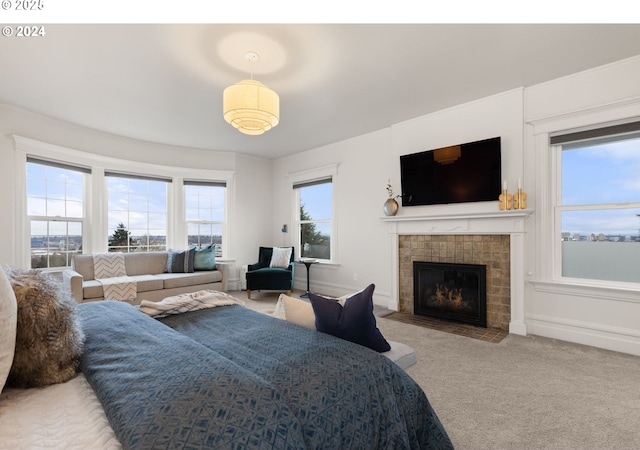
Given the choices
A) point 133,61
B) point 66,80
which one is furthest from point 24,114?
point 133,61

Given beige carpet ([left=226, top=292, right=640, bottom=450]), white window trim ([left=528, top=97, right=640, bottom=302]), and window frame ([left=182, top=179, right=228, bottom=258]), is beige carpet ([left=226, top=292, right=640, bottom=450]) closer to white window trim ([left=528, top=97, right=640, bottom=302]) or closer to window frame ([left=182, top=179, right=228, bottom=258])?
white window trim ([left=528, top=97, right=640, bottom=302])

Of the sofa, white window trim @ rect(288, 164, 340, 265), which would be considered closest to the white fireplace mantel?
white window trim @ rect(288, 164, 340, 265)

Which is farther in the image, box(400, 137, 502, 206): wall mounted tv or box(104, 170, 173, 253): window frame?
box(104, 170, 173, 253): window frame

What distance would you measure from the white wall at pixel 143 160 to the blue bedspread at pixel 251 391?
11.8 feet

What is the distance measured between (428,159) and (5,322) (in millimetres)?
4183

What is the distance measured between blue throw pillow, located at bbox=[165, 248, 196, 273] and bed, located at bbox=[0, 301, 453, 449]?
3686mm

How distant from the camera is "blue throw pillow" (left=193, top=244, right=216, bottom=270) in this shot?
5.19 metres

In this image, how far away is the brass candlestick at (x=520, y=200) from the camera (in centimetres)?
334

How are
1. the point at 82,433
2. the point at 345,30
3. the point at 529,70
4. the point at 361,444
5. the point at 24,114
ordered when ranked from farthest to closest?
1. the point at 24,114
2. the point at 529,70
3. the point at 345,30
4. the point at 361,444
5. the point at 82,433

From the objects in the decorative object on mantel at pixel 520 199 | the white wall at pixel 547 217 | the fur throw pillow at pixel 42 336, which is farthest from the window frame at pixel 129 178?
the white wall at pixel 547 217

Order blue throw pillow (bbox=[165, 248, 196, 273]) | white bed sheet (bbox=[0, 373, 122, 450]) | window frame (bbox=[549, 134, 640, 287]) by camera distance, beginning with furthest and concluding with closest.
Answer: blue throw pillow (bbox=[165, 248, 196, 273])
window frame (bbox=[549, 134, 640, 287])
white bed sheet (bbox=[0, 373, 122, 450])

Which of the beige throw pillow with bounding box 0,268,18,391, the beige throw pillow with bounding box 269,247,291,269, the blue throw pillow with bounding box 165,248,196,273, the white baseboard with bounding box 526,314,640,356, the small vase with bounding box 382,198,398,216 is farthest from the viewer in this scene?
the beige throw pillow with bounding box 269,247,291,269
